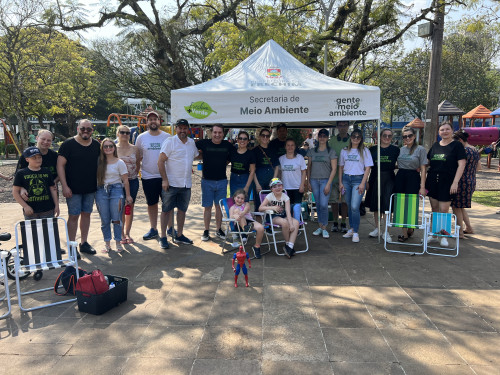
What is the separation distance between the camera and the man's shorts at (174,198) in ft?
17.3

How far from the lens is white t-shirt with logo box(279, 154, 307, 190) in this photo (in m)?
5.46

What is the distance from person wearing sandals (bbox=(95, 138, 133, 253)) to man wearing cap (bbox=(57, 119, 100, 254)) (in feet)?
0.30

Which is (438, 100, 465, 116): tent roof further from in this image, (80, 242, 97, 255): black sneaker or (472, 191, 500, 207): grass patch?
(80, 242, 97, 255): black sneaker

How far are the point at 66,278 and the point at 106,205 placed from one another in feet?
4.71

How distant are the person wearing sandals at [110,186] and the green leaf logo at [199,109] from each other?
1190mm

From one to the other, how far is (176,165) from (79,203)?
144 centimetres

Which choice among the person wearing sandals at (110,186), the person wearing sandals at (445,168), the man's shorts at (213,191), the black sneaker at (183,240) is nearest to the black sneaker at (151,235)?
the black sneaker at (183,240)

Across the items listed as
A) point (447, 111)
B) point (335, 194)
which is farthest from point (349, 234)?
point (447, 111)

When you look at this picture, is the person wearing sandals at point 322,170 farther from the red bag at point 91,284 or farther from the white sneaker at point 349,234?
the red bag at point 91,284

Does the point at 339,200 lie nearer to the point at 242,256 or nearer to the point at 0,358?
the point at 242,256

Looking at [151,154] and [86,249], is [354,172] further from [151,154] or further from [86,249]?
[86,249]

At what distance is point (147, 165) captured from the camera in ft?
17.8

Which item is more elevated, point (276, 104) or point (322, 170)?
point (276, 104)

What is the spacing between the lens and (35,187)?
416 cm
